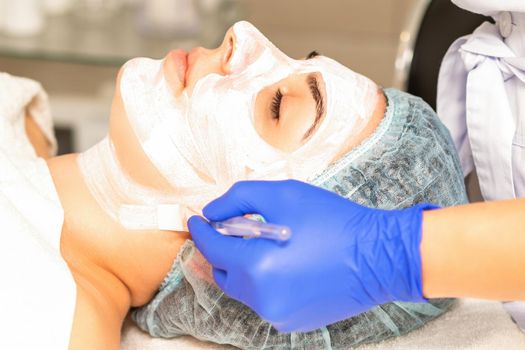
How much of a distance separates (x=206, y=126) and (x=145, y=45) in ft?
3.85

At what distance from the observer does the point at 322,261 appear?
1072mm

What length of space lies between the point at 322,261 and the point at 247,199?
0.15 meters

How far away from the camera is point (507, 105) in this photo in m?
1.52

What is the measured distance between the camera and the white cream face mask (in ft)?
4.27

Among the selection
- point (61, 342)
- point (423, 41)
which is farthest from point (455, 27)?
point (61, 342)

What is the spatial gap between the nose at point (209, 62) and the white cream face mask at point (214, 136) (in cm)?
1

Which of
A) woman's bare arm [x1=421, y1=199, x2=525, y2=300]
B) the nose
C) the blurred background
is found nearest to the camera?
woman's bare arm [x1=421, y1=199, x2=525, y2=300]

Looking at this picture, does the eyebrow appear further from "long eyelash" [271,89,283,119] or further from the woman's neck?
the woman's neck

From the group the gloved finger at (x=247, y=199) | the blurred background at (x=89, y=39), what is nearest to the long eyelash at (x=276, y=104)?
the gloved finger at (x=247, y=199)

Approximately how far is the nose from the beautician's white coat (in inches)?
18.7

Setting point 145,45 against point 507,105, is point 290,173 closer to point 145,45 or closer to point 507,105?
point 507,105

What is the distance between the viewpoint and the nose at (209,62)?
1.40 metres

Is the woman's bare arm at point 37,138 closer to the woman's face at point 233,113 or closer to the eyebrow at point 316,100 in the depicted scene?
the woman's face at point 233,113

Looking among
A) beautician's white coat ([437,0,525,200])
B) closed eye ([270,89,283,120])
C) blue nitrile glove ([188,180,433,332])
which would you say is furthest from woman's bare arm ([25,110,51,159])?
beautician's white coat ([437,0,525,200])
